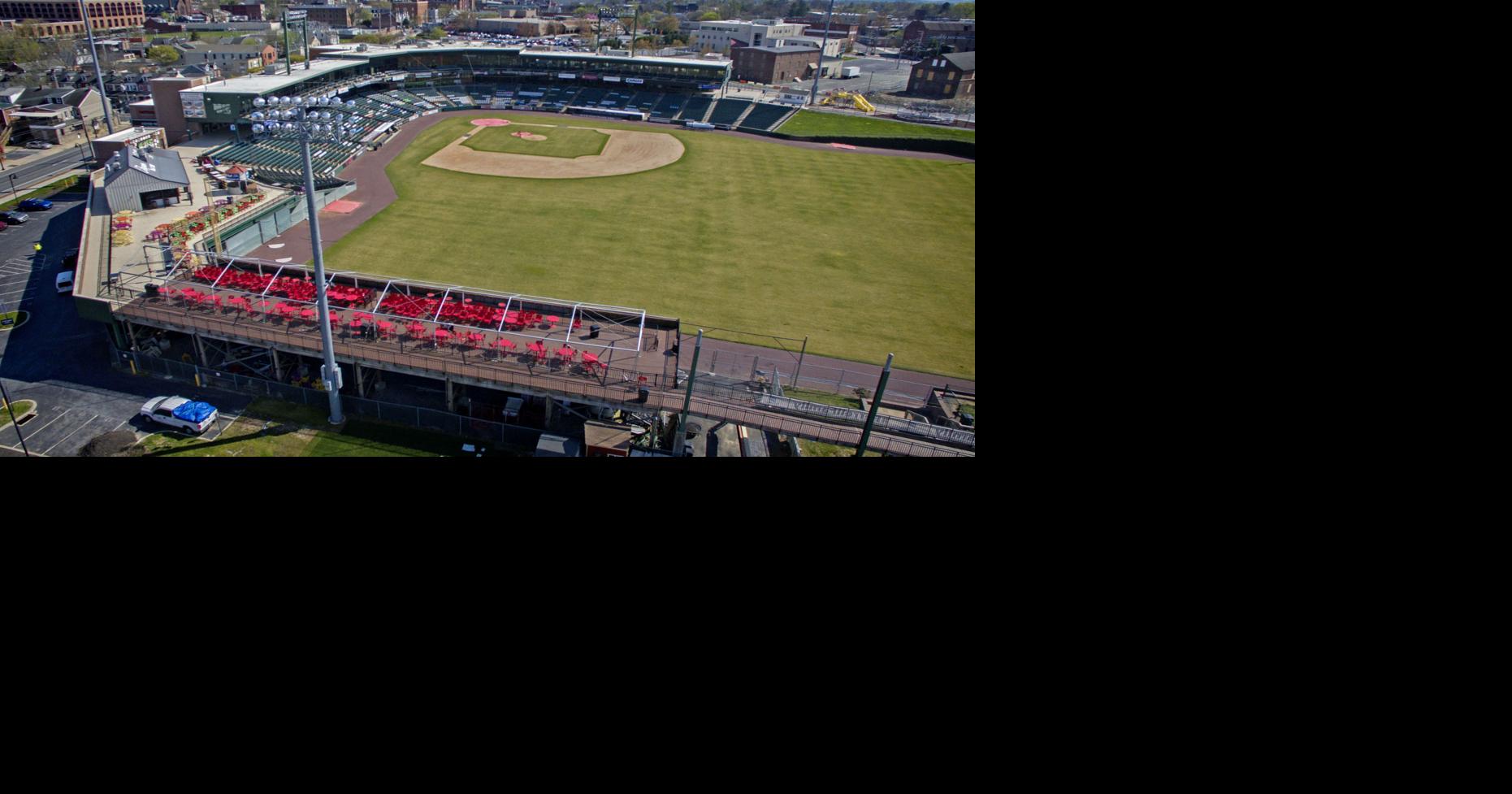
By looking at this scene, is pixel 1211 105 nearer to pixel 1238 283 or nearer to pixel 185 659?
pixel 1238 283

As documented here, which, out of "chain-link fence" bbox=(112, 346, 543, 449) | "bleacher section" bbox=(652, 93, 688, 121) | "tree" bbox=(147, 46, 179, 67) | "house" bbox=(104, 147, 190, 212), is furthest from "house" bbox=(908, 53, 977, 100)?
"tree" bbox=(147, 46, 179, 67)

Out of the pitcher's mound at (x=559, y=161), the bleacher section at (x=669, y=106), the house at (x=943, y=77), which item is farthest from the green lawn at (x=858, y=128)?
the house at (x=943, y=77)

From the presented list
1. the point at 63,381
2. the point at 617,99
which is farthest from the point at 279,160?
the point at 617,99

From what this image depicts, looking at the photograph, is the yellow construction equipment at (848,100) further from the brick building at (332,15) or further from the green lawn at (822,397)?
the brick building at (332,15)

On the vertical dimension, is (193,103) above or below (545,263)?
above

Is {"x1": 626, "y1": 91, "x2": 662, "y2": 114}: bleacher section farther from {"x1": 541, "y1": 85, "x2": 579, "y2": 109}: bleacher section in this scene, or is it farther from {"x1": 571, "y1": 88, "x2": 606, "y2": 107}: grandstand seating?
{"x1": 541, "y1": 85, "x2": 579, "y2": 109}: bleacher section

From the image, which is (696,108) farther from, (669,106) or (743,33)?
(743,33)
